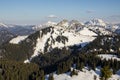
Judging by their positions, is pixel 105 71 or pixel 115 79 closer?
pixel 105 71

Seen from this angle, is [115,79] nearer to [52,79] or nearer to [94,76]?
[94,76]

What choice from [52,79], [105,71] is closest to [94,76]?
[52,79]

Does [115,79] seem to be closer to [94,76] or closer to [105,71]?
[94,76]

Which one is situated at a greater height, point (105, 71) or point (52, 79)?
point (105, 71)

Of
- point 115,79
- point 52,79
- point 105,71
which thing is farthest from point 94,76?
point 105,71

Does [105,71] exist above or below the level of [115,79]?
above

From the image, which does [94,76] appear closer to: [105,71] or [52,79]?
[52,79]

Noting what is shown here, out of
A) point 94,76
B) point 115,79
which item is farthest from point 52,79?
point 115,79
